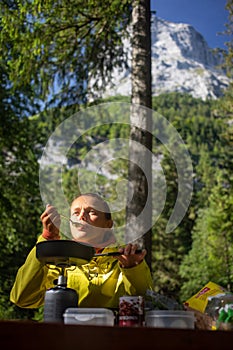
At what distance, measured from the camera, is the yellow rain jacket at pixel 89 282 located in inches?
73.2

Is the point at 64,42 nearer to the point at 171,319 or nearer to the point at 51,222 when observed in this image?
the point at 51,222

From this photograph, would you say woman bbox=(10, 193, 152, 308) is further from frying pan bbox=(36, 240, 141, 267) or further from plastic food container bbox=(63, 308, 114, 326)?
plastic food container bbox=(63, 308, 114, 326)

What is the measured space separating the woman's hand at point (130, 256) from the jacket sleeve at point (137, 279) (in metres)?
0.02

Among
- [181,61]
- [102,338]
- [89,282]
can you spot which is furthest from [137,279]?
[181,61]

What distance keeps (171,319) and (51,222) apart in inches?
23.3

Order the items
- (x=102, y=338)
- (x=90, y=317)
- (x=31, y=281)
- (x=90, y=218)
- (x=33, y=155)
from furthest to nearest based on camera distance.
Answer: (x=33, y=155) → (x=90, y=218) → (x=31, y=281) → (x=90, y=317) → (x=102, y=338)

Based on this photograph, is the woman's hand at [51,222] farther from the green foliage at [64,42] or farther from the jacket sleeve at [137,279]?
the green foliage at [64,42]

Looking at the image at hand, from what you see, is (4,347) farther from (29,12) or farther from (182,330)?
(29,12)

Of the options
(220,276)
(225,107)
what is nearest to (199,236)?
(220,276)

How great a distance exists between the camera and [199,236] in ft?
93.2

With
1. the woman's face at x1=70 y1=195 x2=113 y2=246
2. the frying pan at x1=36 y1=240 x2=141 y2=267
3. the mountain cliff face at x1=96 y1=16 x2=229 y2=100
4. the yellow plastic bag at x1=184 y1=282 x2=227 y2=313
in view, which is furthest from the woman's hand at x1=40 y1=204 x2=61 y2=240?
the mountain cliff face at x1=96 y1=16 x2=229 y2=100

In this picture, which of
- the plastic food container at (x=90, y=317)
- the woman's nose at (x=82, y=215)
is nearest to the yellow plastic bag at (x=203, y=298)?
the woman's nose at (x=82, y=215)

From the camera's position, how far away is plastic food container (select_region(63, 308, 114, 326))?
1.30 meters

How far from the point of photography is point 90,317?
52.2 inches
